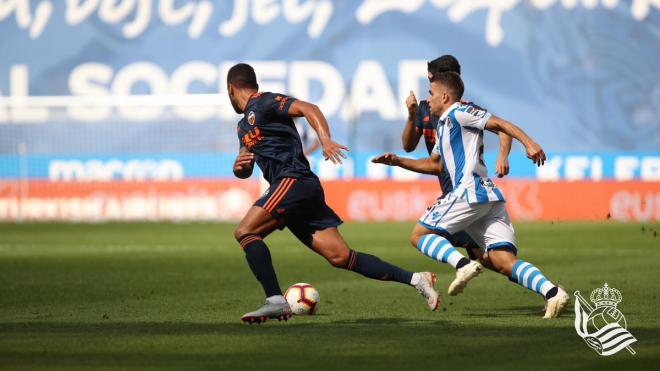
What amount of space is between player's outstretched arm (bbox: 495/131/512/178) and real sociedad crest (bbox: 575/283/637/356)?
105 cm

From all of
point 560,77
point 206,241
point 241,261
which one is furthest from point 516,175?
point 241,261

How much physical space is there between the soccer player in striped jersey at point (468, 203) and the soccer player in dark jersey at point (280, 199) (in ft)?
1.45

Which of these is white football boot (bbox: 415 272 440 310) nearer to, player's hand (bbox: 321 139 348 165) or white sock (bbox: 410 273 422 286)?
white sock (bbox: 410 273 422 286)

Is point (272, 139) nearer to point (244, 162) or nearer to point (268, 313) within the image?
point (244, 162)

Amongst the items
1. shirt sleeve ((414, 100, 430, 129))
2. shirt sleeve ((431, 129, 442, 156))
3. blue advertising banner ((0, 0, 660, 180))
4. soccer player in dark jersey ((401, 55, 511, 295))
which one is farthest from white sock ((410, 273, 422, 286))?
blue advertising banner ((0, 0, 660, 180))

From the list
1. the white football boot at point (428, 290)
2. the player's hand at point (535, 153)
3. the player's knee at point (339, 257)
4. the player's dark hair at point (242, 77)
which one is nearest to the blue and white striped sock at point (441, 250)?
the white football boot at point (428, 290)

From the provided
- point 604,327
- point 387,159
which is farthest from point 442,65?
point 604,327

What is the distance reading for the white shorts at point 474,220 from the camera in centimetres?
888

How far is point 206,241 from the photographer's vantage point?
21078 mm

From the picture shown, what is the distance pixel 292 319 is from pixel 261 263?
640 millimetres

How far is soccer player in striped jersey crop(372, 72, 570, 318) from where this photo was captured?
8.77m

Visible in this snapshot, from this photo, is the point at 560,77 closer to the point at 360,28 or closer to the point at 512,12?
the point at 512,12

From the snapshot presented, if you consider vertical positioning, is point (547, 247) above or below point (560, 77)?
below

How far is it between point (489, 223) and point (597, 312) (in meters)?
1.05
